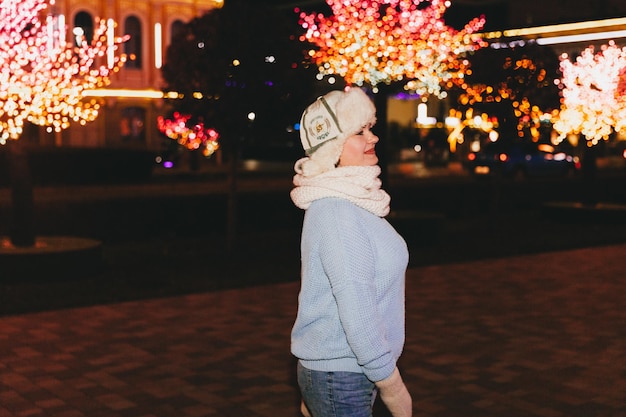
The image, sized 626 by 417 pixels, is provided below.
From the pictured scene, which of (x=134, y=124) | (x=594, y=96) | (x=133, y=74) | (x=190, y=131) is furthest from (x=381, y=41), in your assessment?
(x=134, y=124)

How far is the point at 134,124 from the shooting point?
4391cm

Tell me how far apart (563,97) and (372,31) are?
4.69m

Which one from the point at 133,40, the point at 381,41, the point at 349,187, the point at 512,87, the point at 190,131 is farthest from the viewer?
the point at 133,40

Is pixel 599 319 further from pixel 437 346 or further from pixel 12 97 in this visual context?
pixel 12 97

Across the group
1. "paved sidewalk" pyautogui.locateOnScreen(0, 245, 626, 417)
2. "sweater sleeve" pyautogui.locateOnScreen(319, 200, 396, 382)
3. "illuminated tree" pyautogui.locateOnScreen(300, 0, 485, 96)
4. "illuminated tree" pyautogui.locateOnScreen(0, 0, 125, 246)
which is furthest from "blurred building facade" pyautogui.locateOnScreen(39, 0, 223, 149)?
"sweater sleeve" pyautogui.locateOnScreen(319, 200, 396, 382)

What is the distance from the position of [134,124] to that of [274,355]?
38.3 m

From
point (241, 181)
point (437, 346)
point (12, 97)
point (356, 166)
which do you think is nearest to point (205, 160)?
point (241, 181)

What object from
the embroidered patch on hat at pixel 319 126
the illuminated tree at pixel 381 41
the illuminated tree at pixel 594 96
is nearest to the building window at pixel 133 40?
the illuminated tree at pixel 594 96

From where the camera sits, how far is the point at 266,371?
655cm

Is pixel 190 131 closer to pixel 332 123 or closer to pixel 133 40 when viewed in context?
pixel 332 123

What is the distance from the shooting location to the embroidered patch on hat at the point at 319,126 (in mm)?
2844

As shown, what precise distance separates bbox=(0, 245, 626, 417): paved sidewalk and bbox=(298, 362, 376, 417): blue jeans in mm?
2767

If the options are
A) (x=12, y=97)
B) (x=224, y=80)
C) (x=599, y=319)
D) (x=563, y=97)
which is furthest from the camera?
(x=563, y=97)

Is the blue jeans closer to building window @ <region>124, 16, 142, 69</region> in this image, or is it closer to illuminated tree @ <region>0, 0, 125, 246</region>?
illuminated tree @ <region>0, 0, 125, 246</region>
